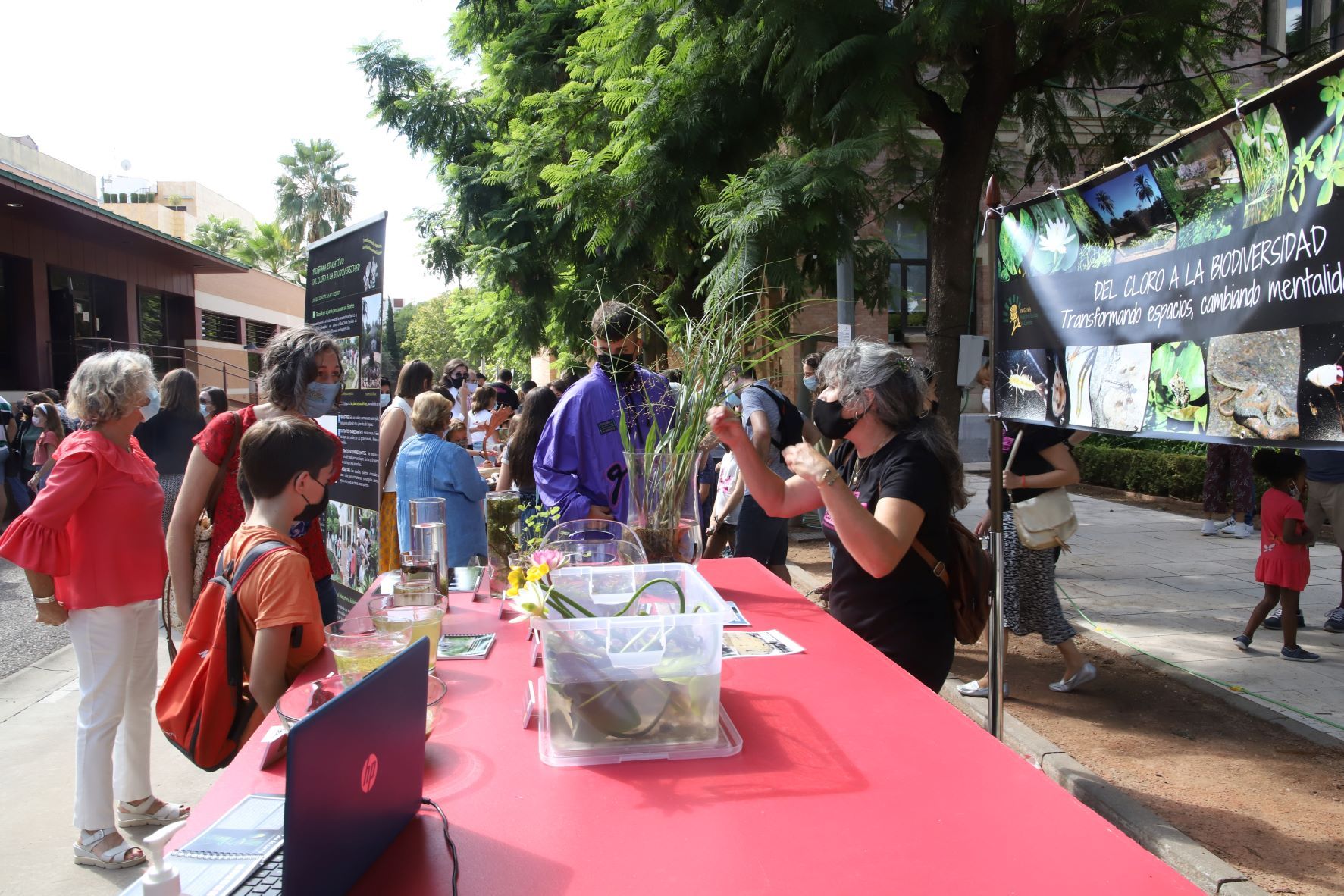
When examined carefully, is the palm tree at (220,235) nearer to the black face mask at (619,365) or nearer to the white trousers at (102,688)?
the white trousers at (102,688)

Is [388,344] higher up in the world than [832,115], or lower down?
lower down

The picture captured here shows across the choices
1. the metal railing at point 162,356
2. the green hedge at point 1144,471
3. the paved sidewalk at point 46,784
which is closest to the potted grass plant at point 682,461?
the paved sidewalk at point 46,784

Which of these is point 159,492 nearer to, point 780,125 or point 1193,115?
point 780,125

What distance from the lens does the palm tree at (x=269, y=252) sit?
148ft

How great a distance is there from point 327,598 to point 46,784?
1.91 meters

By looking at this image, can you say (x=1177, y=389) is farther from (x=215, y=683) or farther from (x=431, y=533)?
(x=215, y=683)

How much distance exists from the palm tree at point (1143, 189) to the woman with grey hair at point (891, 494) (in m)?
1.16

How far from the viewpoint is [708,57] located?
5836 millimetres

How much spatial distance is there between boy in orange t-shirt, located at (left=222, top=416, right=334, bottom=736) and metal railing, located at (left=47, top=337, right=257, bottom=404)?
954cm

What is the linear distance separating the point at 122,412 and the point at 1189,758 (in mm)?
4911

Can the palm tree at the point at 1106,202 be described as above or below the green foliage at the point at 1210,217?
above

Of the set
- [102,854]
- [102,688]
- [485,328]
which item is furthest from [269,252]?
[102,854]

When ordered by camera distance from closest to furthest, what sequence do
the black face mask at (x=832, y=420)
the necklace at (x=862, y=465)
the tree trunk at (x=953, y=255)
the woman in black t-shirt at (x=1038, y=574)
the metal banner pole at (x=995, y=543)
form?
the necklace at (x=862, y=465)
the black face mask at (x=832, y=420)
the metal banner pole at (x=995, y=543)
the woman in black t-shirt at (x=1038, y=574)
the tree trunk at (x=953, y=255)

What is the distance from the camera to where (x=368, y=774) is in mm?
1148
